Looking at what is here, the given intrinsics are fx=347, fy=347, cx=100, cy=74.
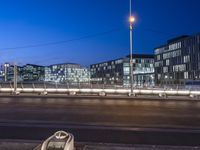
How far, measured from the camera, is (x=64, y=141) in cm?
625

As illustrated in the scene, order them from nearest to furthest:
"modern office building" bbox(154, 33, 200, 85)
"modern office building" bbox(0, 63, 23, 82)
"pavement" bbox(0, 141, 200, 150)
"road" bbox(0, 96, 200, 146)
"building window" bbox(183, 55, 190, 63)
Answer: "pavement" bbox(0, 141, 200, 150) → "road" bbox(0, 96, 200, 146) → "modern office building" bbox(0, 63, 23, 82) → "modern office building" bbox(154, 33, 200, 85) → "building window" bbox(183, 55, 190, 63)

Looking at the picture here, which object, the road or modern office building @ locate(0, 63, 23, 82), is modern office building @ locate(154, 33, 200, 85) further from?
the road

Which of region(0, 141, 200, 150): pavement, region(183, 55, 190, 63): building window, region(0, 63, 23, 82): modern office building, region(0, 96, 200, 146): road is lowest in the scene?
region(0, 96, 200, 146): road

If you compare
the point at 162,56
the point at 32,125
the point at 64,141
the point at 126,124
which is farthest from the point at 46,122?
the point at 162,56

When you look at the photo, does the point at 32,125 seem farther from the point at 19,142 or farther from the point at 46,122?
the point at 19,142

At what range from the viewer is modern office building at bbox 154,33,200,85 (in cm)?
12812

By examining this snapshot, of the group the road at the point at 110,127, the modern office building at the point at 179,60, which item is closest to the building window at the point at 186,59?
the modern office building at the point at 179,60

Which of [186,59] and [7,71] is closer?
[7,71]

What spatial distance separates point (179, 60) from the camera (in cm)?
14075

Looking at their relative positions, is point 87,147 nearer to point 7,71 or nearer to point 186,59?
point 7,71

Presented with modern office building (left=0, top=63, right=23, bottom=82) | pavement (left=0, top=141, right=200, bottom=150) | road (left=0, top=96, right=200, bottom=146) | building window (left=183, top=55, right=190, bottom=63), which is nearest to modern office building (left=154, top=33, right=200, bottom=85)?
building window (left=183, top=55, right=190, bottom=63)

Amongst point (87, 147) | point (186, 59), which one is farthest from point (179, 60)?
point (87, 147)

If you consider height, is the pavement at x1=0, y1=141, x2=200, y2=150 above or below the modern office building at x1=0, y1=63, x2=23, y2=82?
below

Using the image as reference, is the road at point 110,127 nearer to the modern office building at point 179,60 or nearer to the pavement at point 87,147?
the pavement at point 87,147
